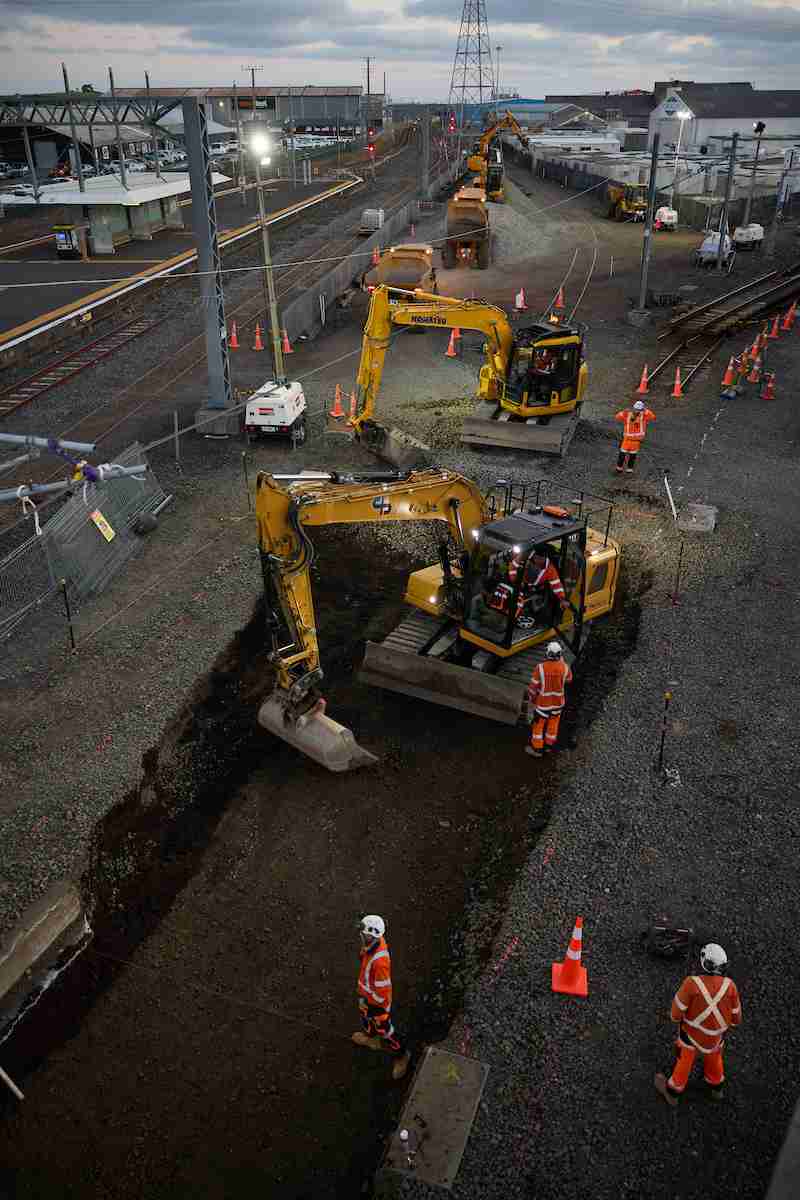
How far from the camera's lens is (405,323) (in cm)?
1978

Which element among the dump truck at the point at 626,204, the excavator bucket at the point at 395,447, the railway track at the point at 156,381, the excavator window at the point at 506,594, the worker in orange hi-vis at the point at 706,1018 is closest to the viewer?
the worker in orange hi-vis at the point at 706,1018

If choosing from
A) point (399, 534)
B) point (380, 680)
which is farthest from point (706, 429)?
point (380, 680)

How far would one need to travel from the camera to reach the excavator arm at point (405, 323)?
19.5 meters

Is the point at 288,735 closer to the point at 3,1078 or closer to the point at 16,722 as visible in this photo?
the point at 16,722

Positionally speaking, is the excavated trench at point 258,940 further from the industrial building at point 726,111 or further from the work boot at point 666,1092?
the industrial building at point 726,111

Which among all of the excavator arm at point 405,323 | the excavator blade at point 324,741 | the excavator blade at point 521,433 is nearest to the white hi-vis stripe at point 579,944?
the excavator blade at point 324,741

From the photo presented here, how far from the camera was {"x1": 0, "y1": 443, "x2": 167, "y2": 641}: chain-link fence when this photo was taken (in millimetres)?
13977

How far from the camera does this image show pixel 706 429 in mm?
22406

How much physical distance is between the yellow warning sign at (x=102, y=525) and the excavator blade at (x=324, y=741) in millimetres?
5749

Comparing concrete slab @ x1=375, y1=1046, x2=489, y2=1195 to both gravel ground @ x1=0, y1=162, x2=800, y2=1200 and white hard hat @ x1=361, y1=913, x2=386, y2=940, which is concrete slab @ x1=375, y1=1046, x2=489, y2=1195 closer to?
gravel ground @ x1=0, y1=162, x2=800, y2=1200

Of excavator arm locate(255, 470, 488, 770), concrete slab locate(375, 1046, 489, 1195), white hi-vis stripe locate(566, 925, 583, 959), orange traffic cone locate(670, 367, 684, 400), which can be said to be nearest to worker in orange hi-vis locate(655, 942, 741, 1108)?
white hi-vis stripe locate(566, 925, 583, 959)

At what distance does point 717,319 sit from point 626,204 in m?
25.5

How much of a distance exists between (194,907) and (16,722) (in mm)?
4174

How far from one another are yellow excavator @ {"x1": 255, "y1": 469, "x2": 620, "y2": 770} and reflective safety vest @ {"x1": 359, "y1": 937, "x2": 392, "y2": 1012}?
13.0 feet
